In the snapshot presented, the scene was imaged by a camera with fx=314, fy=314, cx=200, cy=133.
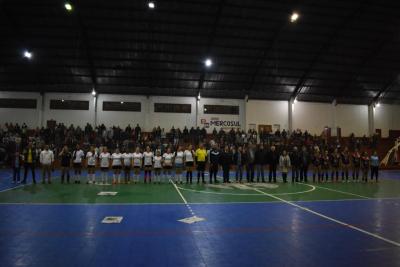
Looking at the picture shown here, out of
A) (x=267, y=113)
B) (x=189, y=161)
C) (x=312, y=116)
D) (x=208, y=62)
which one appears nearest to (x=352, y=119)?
(x=312, y=116)

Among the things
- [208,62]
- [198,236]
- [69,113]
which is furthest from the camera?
[69,113]

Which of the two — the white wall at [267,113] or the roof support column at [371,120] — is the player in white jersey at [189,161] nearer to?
the white wall at [267,113]

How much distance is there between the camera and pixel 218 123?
39.8m

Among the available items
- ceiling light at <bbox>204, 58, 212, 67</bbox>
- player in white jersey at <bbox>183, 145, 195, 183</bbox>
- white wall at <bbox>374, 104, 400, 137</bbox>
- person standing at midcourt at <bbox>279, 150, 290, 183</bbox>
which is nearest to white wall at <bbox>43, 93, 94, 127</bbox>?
ceiling light at <bbox>204, 58, 212, 67</bbox>

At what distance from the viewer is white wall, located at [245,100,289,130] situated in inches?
1596

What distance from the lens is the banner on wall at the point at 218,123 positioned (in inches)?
1554

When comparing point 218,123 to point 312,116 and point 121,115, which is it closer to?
point 121,115

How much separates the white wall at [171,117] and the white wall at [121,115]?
855mm

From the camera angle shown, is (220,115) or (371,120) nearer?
(220,115)

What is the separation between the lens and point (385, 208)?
11.8m

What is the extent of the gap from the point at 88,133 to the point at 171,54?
502 inches

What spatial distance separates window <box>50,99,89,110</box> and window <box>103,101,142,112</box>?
2325 mm

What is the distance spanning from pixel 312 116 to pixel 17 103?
121 feet

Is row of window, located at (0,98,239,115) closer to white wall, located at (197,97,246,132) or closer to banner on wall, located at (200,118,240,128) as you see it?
white wall, located at (197,97,246,132)
